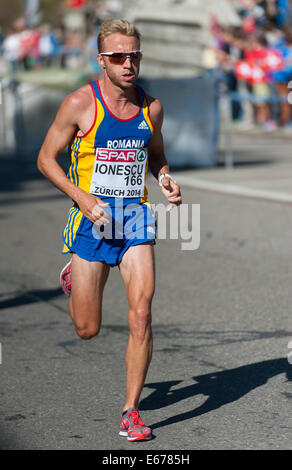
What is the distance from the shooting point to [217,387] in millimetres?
5535

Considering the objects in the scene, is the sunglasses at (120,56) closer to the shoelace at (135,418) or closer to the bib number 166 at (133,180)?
the bib number 166 at (133,180)

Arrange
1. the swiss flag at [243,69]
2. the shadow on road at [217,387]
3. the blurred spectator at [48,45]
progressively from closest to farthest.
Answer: the shadow on road at [217,387], the swiss flag at [243,69], the blurred spectator at [48,45]

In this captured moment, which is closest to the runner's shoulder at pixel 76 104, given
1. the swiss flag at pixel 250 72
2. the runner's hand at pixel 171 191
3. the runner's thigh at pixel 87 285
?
the runner's hand at pixel 171 191

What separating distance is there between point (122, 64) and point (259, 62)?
17.1 m

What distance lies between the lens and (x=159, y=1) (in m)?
26.2

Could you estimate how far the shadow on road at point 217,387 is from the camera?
5.18 metres

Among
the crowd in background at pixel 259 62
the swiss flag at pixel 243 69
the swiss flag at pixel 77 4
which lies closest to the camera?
the crowd in background at pixel 259 62

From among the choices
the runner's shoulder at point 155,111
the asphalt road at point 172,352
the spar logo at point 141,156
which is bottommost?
the asphalt road at point 172,352

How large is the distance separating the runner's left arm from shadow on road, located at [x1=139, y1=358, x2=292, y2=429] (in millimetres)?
1143

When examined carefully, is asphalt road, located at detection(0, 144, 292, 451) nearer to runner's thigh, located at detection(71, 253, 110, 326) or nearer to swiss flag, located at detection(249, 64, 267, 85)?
runner's thigh, located at detection(71, 253, 110, 326)

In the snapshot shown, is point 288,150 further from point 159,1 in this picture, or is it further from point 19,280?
point 19,280

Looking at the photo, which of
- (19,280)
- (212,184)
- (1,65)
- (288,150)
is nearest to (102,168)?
(19,280)

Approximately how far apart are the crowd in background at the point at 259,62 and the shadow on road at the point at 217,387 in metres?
15.5

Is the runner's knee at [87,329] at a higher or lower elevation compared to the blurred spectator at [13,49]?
lower
